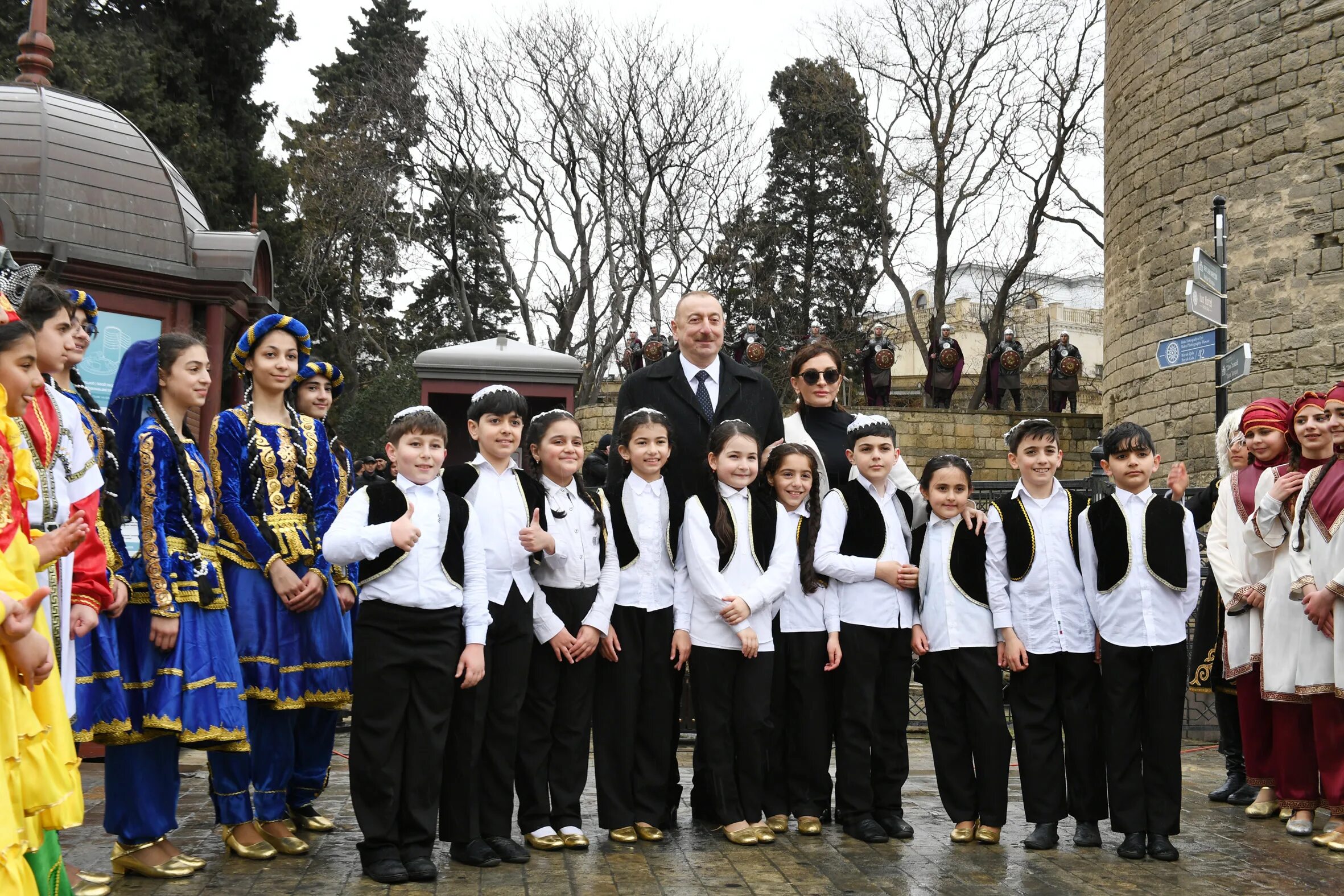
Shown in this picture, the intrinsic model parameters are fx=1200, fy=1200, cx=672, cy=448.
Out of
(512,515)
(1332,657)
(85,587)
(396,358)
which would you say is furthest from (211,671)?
(396,358)

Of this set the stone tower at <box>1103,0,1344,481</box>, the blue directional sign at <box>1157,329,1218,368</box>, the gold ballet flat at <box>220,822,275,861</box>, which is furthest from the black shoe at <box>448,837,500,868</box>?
the stone tower at <box>1103,0,1344,481</box>

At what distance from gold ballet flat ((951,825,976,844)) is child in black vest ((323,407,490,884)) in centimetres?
202

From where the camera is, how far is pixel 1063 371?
77.8 ft

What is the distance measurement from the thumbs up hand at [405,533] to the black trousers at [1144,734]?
2.72 metres

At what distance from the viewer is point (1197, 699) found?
28.1ft

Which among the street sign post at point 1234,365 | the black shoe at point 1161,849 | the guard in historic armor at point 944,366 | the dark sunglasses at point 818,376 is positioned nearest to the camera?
the black shoe at point 1161,849

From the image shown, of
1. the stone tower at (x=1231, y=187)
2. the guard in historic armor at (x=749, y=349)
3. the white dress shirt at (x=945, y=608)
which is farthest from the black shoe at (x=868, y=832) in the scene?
the guard in historic armor at (x=749, y=349)

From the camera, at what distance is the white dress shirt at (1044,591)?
480 centimetres

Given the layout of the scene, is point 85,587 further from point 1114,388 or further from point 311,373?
point 1114,388

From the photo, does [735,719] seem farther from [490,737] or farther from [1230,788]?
[1230,788]

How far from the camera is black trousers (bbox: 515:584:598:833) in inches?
183

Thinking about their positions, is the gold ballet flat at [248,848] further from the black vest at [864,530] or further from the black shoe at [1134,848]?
the black shoe at [1134,848]

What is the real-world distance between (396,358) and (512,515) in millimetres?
26958

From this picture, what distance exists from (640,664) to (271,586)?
1.46 metres
